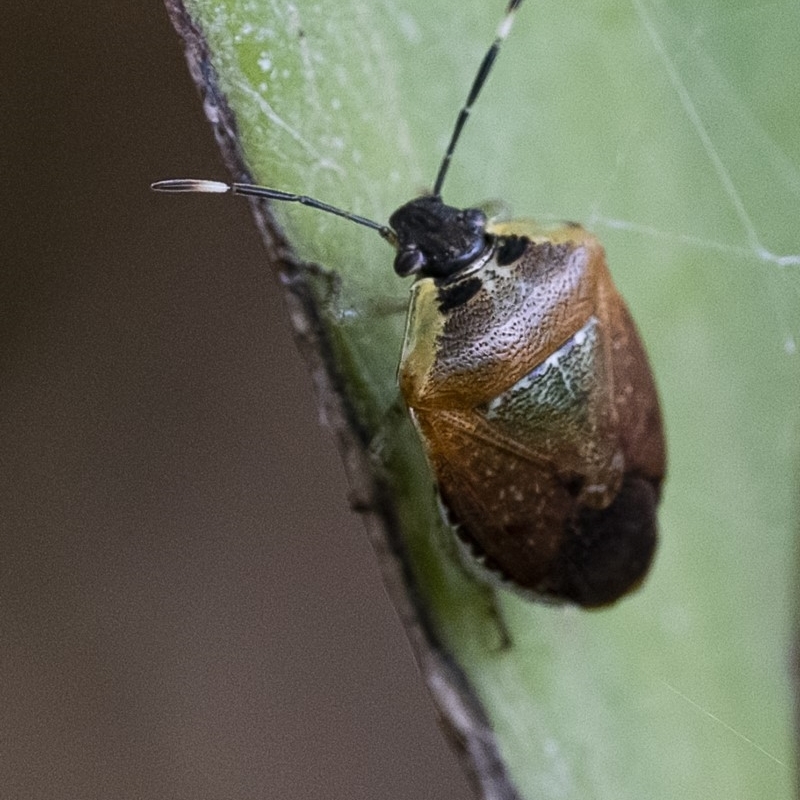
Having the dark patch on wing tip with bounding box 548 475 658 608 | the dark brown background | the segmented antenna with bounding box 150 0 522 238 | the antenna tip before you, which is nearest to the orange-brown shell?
the dark patch on wing tip with bounding box 548 475 658 608

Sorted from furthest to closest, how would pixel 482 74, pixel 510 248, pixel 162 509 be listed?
pixel 162 509, pixel 510 248, pixel 482 74

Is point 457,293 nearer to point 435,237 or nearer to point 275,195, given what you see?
point 435,237

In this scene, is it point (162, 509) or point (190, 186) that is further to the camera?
point (162, 509)

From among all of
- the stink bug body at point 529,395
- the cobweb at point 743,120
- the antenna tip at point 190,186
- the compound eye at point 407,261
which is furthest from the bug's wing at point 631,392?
the antenna tip at point 190,186

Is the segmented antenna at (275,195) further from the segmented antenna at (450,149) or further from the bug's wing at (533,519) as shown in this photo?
the bug's wing at (533,519)

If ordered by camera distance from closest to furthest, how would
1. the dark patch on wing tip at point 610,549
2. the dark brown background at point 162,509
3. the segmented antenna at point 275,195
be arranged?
the segmented antenna at point 275,195 → the dark patch on wing tip at point 610,549 → the dark brown background at point 162,509

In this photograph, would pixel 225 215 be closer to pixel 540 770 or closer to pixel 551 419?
pixel 551 419

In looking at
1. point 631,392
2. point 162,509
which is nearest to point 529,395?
point 631,392

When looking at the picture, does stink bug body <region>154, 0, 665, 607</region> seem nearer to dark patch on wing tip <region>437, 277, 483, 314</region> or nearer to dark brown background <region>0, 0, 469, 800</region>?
dark patch on wing tip <region>437, 277, 483, 314</region>
